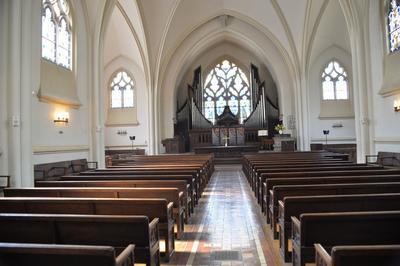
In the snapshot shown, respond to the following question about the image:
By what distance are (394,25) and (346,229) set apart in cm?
1165

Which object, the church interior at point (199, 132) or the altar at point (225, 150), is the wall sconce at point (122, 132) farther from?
the altar at point (225, 150)

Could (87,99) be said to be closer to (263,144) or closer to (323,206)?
(323,206)

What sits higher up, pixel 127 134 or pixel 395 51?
pixel 395 51

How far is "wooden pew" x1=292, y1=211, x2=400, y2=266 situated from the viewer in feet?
9.70

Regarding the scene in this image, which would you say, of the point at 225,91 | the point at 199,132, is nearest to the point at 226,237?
the point at 199,132

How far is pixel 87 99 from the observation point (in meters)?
12.8

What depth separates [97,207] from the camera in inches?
153

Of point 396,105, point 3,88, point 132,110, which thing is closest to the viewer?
point 3,88

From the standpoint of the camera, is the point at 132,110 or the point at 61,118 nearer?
the point at 61,118

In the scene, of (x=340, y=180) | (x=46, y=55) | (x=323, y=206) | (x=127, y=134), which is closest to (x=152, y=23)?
(x=127, y=134)

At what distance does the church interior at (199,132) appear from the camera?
3068 millimetres

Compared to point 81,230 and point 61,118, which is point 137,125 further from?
point 81,230

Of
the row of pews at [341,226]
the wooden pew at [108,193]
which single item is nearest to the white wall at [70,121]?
the wooden pew at [108,193]

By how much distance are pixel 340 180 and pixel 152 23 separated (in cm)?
1656
